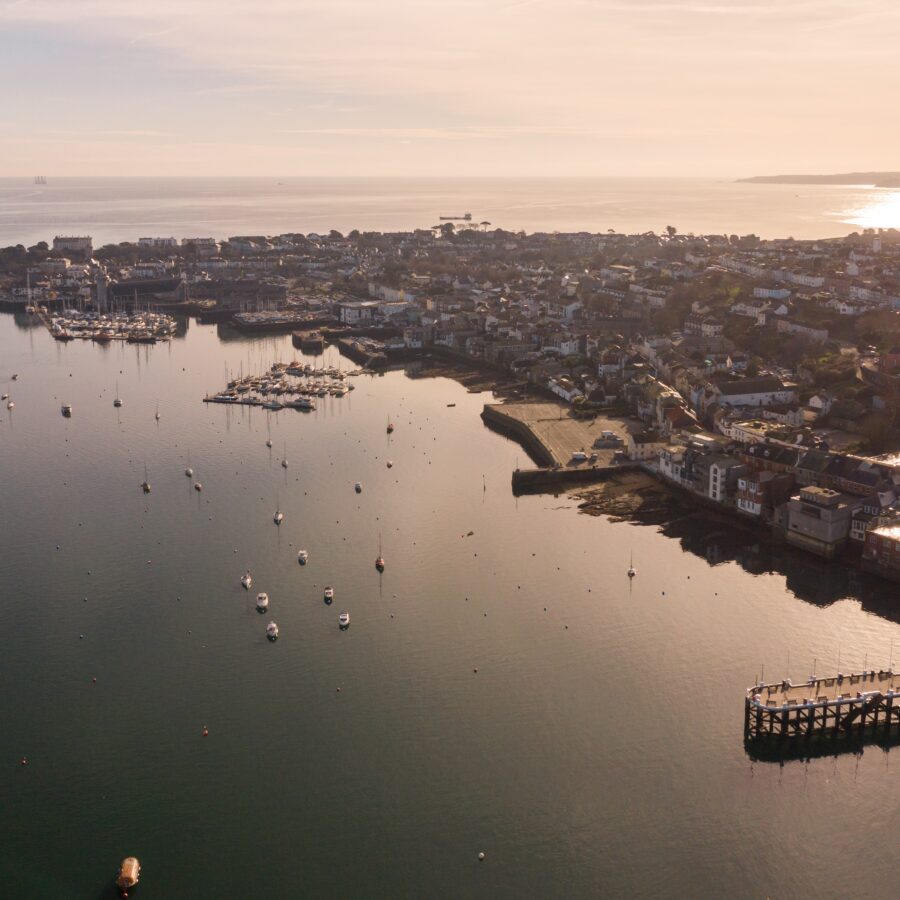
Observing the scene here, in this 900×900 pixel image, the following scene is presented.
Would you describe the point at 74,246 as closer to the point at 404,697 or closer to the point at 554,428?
the point at 554,428

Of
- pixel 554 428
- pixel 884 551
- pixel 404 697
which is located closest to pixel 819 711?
pixel 884 551

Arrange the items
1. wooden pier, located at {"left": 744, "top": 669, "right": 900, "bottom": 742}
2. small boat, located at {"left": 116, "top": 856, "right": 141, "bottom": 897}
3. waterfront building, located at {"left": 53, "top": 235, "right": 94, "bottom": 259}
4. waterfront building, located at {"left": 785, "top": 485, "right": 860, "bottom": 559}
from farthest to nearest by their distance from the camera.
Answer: waterfront building, located at {"left": 53, "top": 235, "right": 94, "bottom": 259} < waterfront building, located at {"left": 785, "top": 485, "right": 860, "bottom": 559} < wooden pier, located at {"left": 744, "top": 669, "right": 900, "bottom": 742} < small boat, located at {"left": 116, "top": 856, "right": 141, "bottom": 897}

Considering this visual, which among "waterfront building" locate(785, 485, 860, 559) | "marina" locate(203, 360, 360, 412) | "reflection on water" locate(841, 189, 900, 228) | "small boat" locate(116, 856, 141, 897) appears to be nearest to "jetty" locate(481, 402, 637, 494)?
"waterfront building" locate(785, 485, 860, 559)

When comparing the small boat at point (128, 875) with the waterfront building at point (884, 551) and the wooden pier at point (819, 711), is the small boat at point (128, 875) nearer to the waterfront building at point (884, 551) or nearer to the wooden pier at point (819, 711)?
the wooden pier at point (819, 711)

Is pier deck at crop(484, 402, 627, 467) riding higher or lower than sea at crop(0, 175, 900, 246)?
lower

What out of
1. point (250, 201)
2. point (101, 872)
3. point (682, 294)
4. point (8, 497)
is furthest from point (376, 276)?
point (250, 201)

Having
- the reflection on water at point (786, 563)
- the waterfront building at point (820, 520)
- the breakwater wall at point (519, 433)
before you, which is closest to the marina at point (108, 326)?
the breakwater wall at point (519, 433)

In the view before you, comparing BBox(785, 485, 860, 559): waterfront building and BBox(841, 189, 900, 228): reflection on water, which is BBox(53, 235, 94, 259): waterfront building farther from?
BBox(841, 189, 900, 228): reflection on water
